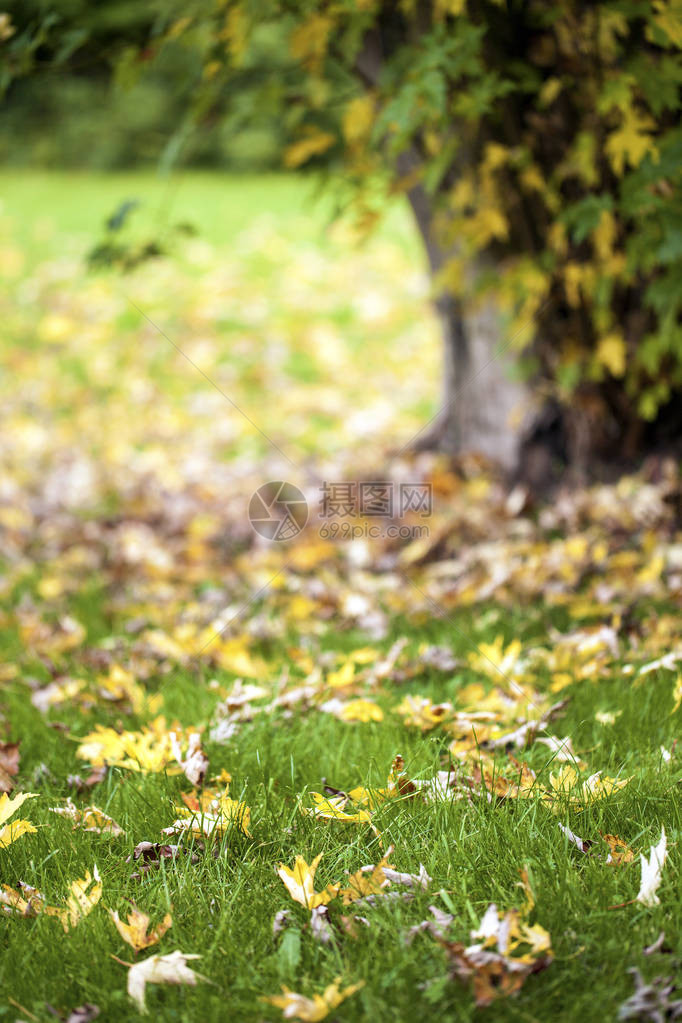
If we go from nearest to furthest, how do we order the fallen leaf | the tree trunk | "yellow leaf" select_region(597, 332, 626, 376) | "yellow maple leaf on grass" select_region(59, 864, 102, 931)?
"yellow maple leaf on grass" select_region(59, 864, 102, 931) → the fallen leaf → "yellow leaf" select_region(597, 332, 626, 376) → the tree trunk

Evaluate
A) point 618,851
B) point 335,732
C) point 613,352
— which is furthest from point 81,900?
point 613,352

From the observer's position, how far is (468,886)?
1395 mm

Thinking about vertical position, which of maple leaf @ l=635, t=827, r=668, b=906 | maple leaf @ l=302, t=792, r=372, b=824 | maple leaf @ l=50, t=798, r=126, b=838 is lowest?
maple leaf @ l=635, t=827, r=668, b=906

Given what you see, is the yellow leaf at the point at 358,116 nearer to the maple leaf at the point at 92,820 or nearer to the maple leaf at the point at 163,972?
the maple leaf at the point at 92,820

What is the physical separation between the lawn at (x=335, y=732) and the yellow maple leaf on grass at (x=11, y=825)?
0.02 meters

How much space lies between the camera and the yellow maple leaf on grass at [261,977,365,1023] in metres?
1.17

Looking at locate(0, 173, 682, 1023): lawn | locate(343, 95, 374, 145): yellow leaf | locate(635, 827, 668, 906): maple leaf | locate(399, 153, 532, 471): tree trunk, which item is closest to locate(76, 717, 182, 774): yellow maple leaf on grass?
locate(0, 173, 682, 1023): lawn

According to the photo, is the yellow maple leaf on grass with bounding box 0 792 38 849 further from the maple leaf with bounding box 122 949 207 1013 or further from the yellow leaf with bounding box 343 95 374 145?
the yellow leaf with bounding box 343 95 374 145

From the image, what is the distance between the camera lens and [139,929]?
1335mm

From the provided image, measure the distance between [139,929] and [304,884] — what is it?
0.88 ft

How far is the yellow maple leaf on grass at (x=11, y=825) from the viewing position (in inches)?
61.6

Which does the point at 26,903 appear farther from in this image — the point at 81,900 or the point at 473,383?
the point at 473,383

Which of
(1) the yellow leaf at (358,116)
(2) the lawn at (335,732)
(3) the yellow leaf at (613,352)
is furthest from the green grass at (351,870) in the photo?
(1) the yellow leaf at (358,116)

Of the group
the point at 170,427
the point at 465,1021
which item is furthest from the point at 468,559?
the point at 170,427
